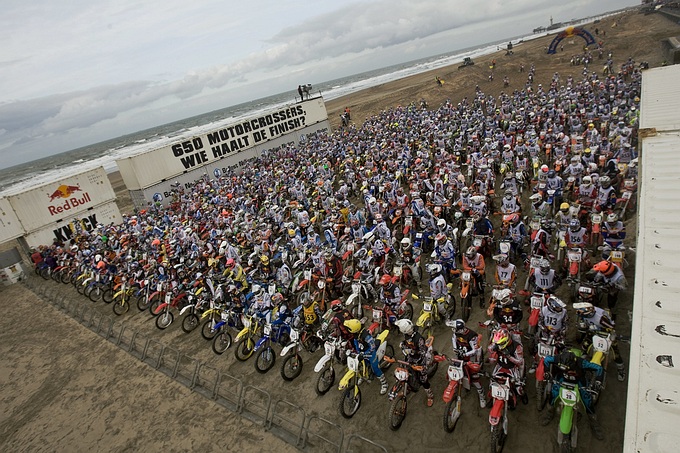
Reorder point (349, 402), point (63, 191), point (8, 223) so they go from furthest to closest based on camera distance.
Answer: point (63, 191) → point (8, 223) → point (349, 402)

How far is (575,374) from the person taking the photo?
19.7 feet

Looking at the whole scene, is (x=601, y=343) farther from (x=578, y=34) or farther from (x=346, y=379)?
(x=578, y=34)

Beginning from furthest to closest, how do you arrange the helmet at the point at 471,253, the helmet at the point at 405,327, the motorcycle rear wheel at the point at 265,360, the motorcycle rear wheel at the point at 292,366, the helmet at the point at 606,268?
1. the helmet at the point at 471,253
2. the motorcycle rear wheel at the point at 265,360
3. the motorcycle rear wheel at the point at 292,366
4. the helmet at the point at 606,268
5. the helmet at the point at 405,327

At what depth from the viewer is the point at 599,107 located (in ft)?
78.4

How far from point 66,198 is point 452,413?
1205 inches

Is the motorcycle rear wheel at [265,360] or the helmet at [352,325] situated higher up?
the helmet at [352,325]

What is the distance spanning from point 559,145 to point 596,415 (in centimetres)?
1540

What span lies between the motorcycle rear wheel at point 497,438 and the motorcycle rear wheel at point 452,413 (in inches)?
32.7

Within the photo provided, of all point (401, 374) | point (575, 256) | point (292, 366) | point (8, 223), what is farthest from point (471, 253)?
point (8, 223)

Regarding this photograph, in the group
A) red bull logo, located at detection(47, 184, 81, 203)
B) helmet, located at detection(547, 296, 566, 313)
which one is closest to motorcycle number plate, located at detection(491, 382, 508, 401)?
helmet, located at detection(547, 296, 566, 313)

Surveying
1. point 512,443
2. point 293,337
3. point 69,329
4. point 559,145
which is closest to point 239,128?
point 69,329

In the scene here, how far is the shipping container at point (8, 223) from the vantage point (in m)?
23.5

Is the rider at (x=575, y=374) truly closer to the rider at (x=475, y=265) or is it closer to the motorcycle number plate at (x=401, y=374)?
the motorcycle number plate at (x=401, y=374)

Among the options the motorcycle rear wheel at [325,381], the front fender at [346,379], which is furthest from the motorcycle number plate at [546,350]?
the motorcycle rear wheel at [325,381]
